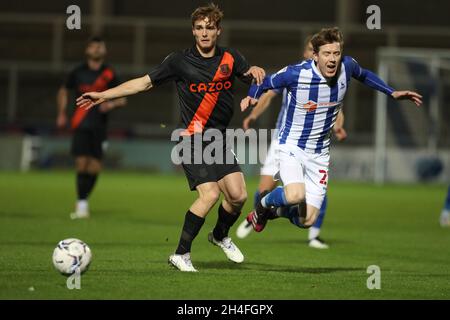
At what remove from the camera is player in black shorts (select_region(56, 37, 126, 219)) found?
13547 millimetres

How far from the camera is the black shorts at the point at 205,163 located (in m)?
7.96

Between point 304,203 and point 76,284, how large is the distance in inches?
88.5

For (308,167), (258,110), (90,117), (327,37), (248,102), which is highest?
(327,37)

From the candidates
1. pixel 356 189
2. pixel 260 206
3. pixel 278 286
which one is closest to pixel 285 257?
pixel 260 206

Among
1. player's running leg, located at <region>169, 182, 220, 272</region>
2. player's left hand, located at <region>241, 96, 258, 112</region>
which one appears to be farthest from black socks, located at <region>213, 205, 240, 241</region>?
player's left hand, located at <region>241, 96, 258, 112</region>

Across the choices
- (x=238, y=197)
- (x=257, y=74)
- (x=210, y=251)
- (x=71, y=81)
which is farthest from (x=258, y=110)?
(x=71, y=81)

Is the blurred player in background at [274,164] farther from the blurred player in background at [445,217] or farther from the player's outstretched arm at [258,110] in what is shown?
the blurred player in background at [445,217]

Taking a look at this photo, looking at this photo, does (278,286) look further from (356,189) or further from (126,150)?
(126,150)

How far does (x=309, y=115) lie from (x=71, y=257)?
7.91 feet

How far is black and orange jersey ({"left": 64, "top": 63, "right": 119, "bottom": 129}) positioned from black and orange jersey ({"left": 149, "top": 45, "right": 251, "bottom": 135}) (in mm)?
5628

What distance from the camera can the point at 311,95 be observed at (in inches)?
321

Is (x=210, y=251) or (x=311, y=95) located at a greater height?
(x=311, y=95)

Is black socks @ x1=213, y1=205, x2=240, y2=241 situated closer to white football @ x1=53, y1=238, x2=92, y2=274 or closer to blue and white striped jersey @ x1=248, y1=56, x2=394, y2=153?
blue and white striped jersey @ x1=248, y1=56, x2=394, y2=153

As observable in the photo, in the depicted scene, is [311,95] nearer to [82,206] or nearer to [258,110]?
[258,110]
